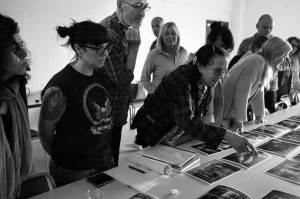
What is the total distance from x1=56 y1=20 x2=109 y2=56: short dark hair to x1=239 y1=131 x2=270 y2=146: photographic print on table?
1032mm

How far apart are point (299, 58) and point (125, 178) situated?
320 cm

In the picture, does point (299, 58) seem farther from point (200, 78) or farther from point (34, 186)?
point (34, 186)

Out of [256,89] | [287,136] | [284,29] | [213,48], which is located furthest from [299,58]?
[284,29]

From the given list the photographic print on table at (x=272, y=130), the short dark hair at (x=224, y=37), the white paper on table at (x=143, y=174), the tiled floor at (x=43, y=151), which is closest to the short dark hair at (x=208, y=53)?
the white paper on table at (x=143, y=174)

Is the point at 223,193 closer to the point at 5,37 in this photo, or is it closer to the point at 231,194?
the point at 231,194

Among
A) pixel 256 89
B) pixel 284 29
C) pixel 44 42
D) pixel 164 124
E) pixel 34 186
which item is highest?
pixel 284 29

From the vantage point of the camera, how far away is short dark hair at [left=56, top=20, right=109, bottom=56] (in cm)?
128

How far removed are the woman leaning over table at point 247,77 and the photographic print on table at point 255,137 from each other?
11cm

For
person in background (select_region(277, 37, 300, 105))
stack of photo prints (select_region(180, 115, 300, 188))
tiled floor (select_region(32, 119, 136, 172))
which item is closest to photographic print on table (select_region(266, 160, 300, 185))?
stack of photo prints (select_region(180, 115, 300, 188))

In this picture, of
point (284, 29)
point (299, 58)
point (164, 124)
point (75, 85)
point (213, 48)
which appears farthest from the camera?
point (284, 29)

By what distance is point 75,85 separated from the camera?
125 cm

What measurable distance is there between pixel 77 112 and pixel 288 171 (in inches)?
38.8

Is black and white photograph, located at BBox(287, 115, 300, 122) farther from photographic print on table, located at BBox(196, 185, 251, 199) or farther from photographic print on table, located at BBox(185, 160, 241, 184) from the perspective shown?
photographic print on table, located at BBox(196, 185, 251, 199)

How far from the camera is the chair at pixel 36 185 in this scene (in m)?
1.09
